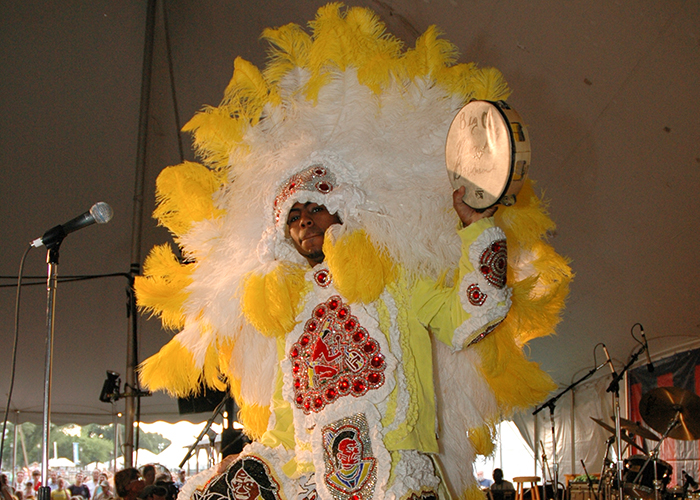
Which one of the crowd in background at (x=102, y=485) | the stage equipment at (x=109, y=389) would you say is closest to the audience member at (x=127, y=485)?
the crowd in background at (x=102, y=485)

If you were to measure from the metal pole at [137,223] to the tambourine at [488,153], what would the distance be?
5.00 metres

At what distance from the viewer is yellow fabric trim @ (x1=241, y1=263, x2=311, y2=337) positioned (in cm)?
222

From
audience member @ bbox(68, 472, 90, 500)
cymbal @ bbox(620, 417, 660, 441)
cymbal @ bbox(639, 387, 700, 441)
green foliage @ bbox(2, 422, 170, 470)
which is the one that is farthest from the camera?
green foliage @ bbox(2, 422, 170, 470)

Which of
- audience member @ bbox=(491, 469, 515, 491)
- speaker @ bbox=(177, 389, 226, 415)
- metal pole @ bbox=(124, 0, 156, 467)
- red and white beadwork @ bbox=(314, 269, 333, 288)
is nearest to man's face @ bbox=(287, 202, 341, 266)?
red and white beadwork @ bbox=(314, 269, 333, 288)

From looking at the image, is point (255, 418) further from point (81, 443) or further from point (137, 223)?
point (81, 443)

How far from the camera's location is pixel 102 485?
7.48m

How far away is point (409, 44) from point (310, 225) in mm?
3682

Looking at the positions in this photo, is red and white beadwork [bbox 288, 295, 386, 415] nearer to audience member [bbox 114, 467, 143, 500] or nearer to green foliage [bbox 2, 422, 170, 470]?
audience member [bbox 114, 467, 143, 500]

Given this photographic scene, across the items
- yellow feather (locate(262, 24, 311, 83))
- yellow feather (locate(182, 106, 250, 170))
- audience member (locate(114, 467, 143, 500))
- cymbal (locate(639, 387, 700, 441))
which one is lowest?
audience member (locate(114, 467, 143, 500))

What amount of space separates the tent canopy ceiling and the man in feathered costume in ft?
2.71

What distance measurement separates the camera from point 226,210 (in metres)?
2.61

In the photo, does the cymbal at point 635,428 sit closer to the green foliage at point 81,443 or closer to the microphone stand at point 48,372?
the microphone stand at point 48,372

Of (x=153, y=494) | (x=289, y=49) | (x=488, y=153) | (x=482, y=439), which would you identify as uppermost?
(x=289, y=49)

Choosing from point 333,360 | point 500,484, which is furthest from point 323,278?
point 500,484
